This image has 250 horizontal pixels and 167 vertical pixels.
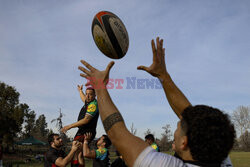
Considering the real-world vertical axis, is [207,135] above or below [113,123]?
below

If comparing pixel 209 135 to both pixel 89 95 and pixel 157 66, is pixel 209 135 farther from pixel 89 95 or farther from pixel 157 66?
pixel 89 95

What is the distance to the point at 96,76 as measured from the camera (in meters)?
2.00

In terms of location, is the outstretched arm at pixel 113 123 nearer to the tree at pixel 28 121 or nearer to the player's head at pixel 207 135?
the player's head at pixel 207 135

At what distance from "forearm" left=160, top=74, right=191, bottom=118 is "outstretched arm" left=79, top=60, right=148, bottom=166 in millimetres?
1291

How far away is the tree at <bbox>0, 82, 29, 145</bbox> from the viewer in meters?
32.7

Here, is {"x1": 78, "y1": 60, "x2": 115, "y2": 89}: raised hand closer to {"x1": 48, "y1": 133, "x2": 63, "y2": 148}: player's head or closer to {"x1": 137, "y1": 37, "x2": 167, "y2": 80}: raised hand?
{"x1": 137, "y1": 37, "x2": 167, "y2": 80}: raised hand

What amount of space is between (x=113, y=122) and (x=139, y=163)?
0.36 metres

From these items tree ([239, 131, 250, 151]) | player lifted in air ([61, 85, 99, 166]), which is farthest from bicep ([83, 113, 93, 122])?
tree ([239, 131, 250, 151])

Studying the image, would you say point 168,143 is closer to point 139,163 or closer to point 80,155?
point 80,155

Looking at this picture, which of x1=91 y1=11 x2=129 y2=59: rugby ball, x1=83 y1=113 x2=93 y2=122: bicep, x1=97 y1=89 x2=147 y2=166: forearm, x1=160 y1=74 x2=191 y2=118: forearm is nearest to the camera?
x1=97 y1=89 x2=147 y2=166: forearm

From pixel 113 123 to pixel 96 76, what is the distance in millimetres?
440

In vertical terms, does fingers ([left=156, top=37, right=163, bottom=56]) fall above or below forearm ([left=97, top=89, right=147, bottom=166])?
above

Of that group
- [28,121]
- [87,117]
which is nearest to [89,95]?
[87,117]

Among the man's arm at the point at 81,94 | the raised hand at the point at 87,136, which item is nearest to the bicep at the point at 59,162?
the raised hand at the point at 87,136
